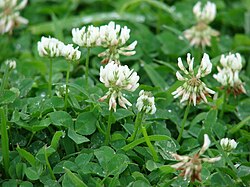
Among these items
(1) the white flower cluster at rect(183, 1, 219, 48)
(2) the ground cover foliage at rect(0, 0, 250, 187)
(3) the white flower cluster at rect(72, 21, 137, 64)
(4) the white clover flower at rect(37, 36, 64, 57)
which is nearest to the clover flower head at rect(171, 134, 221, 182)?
(2) the ground cover foliage at rect(0, 0, 250, 187)

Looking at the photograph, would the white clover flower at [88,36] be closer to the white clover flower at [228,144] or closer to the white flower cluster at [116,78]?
the white flower cluster at [116,78]

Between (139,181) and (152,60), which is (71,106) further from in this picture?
(152,60)

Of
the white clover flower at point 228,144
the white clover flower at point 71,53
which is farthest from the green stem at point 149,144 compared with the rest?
the white clover flower at point 71,53

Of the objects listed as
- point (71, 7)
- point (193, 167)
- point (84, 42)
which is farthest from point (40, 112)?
point (71, 7)

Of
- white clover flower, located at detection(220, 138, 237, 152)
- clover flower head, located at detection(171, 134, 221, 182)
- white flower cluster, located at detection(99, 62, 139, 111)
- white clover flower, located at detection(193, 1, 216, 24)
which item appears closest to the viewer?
clover flower head, located at detection(171, 134, 221, 182)

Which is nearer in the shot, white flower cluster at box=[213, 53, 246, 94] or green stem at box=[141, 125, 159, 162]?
green stem at box=[141, 125, 159, 162]

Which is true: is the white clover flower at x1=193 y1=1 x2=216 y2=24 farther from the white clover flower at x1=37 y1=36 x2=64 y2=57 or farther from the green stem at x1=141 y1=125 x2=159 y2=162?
the green stem at x1=141 y1=125 x2=159 y2=162

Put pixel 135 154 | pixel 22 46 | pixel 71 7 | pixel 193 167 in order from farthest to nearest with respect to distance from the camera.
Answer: pixel 71 7 < pixel 22 46 < pixel 135 154 < pixel 193 167

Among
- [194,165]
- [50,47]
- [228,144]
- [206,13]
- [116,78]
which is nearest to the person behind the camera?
[194,165]

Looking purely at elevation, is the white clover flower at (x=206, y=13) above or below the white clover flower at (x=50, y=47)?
above

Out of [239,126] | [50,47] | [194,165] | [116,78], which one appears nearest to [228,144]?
[239,126]

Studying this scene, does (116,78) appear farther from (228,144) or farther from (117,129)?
(228,144)
